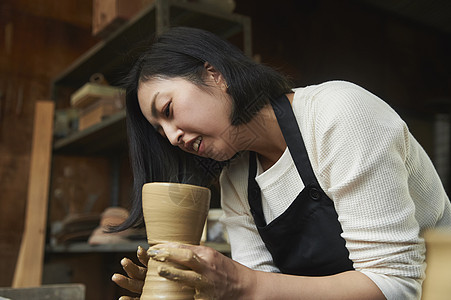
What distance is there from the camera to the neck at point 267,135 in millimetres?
940

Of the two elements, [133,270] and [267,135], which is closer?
[133,270]

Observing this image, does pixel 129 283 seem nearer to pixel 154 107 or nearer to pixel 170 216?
pixel 170 216

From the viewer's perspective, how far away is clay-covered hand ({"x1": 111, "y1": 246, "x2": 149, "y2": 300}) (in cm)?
79

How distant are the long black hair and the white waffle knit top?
0.11 m

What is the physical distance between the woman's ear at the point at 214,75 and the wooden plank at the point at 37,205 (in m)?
1.94

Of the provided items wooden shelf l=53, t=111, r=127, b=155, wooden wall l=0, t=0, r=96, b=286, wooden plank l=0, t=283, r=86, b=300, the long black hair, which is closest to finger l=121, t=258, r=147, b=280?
the long black hair

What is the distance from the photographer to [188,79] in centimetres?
87

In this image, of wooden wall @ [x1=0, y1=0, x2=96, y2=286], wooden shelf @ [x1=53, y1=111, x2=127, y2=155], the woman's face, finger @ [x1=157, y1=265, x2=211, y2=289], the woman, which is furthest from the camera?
wooden wall @ [x1=0, y1=0, x2=96, y2=286]

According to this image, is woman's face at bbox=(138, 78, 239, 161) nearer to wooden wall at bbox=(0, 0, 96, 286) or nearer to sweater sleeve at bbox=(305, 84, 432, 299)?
sweater sleeve at bbox=(305, 84, 432, 299)

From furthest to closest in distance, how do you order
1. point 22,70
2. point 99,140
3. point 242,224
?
1. point 22,70
2. point 99,140
3. point 242,224

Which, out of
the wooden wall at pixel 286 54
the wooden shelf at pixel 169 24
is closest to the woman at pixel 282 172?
the wooden shelf at pixel 169 24

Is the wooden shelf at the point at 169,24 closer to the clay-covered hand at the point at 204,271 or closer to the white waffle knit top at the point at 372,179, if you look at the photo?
the white waffle knit top at the point at 372,179

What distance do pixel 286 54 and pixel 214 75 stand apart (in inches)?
106

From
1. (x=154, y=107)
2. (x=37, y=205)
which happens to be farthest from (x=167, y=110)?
(x=37, y=205)
